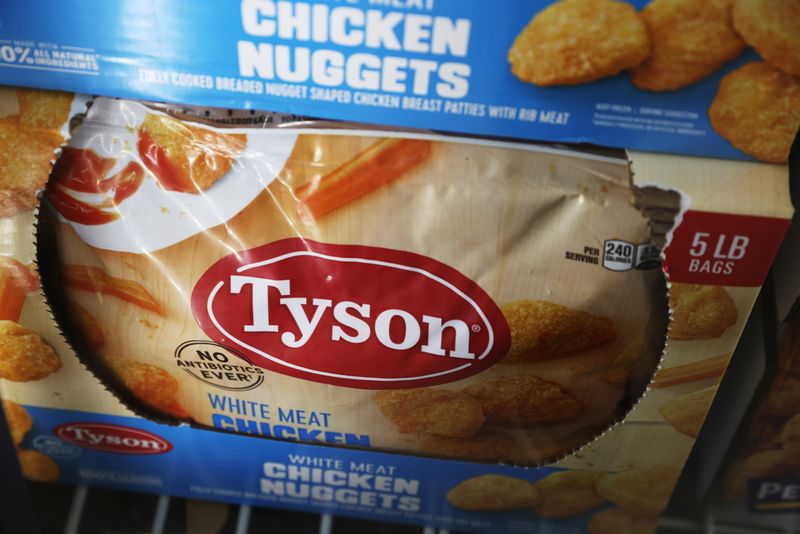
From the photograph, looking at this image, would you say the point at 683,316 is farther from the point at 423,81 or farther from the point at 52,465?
the point at 52,465

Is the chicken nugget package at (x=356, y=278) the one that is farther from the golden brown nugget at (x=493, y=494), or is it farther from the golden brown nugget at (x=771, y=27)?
the golden brown nugget at (x=771, y=27)

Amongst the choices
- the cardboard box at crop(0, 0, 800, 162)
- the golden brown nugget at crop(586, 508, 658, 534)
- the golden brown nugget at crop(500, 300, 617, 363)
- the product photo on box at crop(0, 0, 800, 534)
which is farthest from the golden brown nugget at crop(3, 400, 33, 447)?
the golden brown nugget at crop(586, 508, 658, 534)

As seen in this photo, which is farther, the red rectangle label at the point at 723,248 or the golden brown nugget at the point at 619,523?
the golden brown nugget at the point at 619,523

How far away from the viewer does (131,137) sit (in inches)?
30.7

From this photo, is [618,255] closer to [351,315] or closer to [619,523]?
Result: [351,315]

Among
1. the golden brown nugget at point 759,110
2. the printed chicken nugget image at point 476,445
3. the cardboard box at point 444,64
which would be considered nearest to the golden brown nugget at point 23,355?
the cardboard box at point 444,64

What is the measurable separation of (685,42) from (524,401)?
1.25ft

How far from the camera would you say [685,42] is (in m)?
0.66

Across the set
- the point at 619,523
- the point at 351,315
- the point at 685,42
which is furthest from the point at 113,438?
the point at 685,42

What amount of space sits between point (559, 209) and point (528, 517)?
0.41m

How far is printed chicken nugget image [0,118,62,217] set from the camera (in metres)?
0.77

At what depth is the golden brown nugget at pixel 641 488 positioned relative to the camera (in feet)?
3.05

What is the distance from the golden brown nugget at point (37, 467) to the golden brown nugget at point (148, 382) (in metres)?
0.19

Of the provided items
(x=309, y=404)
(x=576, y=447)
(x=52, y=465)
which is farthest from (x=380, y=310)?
(x=52, y=465)
